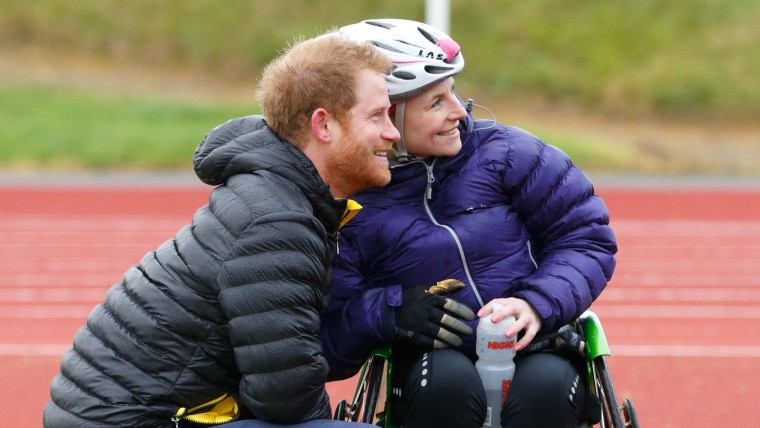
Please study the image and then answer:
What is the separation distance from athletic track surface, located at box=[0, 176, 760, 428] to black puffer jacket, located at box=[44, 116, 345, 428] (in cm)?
304

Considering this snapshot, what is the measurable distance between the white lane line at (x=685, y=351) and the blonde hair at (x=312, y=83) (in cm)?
434

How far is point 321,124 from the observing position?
9.06 ft

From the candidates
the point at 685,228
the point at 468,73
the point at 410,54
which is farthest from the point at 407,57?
the point at 468,73

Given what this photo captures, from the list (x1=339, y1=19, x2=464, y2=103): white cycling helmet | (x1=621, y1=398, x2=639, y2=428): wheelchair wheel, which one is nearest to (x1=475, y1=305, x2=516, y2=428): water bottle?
(x1=621, y1=398, x2=639, y2=428): wheelchair wheel

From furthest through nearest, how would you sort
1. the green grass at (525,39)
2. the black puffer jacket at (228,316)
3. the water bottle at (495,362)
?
1. the green grass at (525,39)
2. the water bottle at (495,362)
3. the black puffer jacket at (228,316)

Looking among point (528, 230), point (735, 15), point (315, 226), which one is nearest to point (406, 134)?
point (528, 230)

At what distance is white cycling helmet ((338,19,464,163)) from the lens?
10.5ft

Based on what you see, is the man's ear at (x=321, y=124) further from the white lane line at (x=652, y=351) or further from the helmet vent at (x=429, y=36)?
the white lane line at (x=652, y=351)

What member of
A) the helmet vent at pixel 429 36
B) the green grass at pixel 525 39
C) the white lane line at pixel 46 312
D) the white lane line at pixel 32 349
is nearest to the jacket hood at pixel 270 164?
the helmet vent at pixel 429 36

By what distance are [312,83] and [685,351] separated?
4.76m

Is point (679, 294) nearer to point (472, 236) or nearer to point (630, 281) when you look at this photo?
point (630, 281)

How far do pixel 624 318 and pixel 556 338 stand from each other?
4737 millimetres

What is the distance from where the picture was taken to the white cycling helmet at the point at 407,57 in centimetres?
320

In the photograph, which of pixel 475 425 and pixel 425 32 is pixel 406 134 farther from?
pixel 475 425
